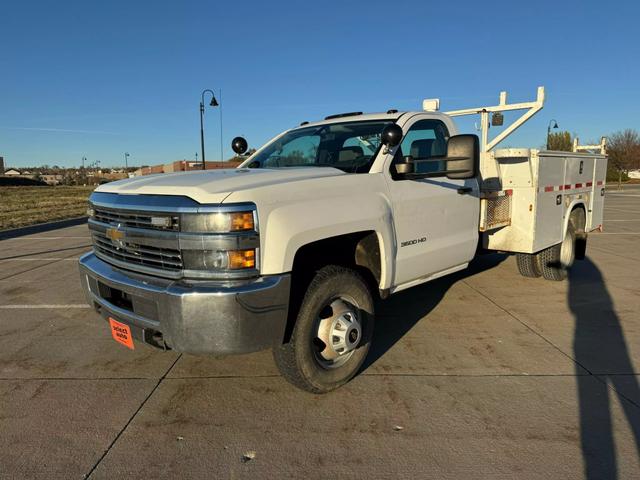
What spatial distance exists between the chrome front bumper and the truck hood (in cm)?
53

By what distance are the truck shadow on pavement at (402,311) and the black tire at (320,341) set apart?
14.5 inches

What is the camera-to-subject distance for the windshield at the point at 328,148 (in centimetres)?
390

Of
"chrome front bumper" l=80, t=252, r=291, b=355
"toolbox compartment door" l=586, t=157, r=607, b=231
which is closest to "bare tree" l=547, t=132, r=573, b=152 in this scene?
"toolbox compartment door" l=586, t=157, r=607, b=231

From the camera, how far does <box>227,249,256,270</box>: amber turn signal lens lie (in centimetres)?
265

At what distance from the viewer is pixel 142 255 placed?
2.98 meters

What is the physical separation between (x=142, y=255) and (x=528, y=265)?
5458 mm

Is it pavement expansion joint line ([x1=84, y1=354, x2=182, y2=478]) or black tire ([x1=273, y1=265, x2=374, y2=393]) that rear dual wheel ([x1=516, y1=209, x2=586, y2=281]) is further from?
pavement expansion joint line ([x1=84, y1=354, x2=182, y2=478])

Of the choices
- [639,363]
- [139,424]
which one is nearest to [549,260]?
[639,363]

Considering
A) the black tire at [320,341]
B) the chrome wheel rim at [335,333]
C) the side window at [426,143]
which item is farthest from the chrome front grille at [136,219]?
the side window at [426,143]

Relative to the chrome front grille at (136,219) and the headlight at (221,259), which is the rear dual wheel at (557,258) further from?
the chrome front grille at (136,219)

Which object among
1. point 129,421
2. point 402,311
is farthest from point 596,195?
point 129,421

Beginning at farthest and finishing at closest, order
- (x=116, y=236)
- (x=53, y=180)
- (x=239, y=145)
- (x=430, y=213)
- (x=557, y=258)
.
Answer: (x=53, y=180), (x=557, y=258), (x=239, y=145), (x=430, y=213), (x=116, y=236)

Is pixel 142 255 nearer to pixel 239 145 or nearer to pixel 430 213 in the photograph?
pixel 430 213

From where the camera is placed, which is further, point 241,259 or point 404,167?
point 404,167
